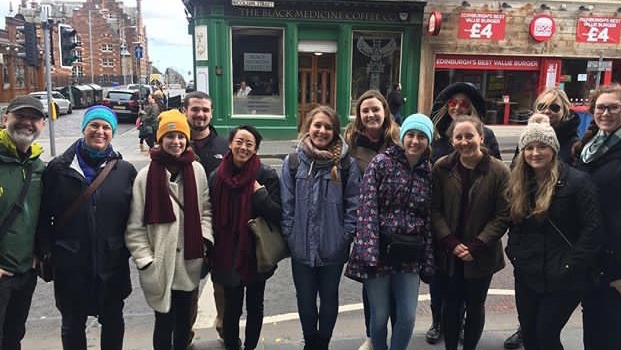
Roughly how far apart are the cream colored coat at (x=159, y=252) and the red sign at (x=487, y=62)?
1542cm

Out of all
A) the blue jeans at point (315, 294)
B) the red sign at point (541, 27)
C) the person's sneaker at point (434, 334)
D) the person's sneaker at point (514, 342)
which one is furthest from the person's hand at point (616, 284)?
the red sign at point (541, 27)

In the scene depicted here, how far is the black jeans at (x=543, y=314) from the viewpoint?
296 cm

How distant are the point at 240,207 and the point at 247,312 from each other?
0.81 meters

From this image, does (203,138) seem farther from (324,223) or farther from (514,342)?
(514,342)

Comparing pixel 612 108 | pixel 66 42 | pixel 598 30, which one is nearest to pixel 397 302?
pixel 612 108

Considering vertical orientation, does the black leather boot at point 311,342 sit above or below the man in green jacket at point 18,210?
below

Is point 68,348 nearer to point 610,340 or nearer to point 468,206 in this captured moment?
point 468,206

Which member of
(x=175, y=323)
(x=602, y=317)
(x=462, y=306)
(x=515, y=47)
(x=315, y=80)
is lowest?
(x=175, y=323)

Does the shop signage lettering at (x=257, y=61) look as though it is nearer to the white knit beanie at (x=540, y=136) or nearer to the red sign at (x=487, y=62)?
the red sign at (x=487, y=62)

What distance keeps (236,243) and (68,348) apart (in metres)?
1.25

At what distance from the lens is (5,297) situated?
2861mm

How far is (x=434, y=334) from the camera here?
159 inches

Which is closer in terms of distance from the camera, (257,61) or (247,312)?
(247,312)

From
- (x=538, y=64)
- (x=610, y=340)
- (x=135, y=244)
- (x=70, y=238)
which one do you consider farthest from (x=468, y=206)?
(x=538, y=64)
